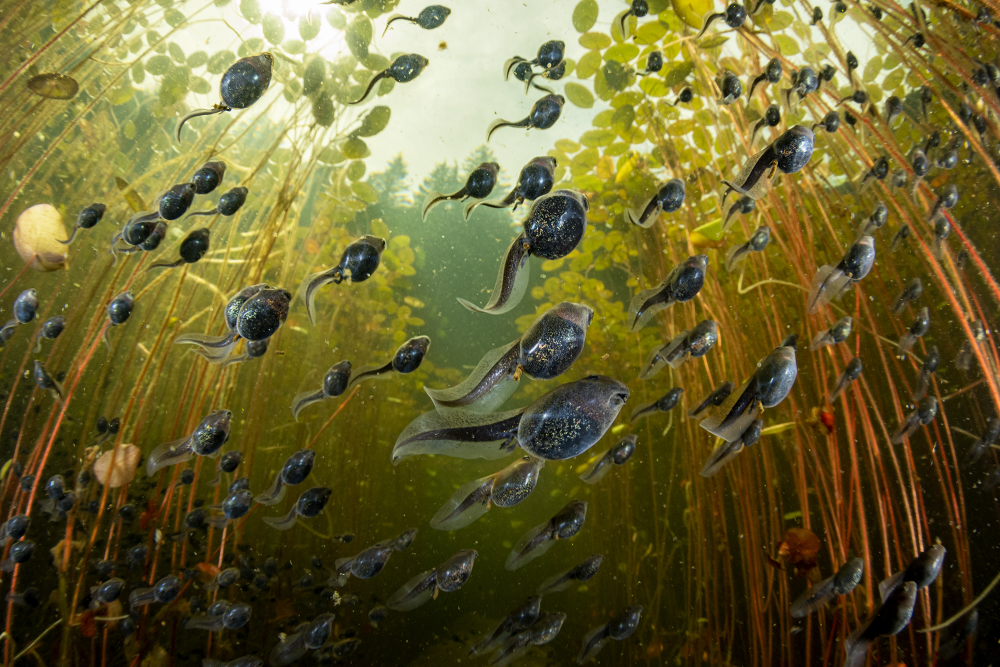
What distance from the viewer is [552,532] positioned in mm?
1637

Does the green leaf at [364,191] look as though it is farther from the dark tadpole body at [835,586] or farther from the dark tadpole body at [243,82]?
the dark tadpole body at [835,586]

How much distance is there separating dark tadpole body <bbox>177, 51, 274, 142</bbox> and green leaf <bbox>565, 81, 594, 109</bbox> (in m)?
1.76

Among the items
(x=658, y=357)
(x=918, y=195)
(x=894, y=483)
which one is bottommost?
(x=894, y=483)

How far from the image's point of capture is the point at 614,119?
261 cm

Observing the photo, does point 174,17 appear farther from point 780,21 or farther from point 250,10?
point 780,21

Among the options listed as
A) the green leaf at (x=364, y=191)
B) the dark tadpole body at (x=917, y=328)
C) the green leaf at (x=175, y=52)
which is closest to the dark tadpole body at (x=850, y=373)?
the dark tadpole body at (x=917, y=328)

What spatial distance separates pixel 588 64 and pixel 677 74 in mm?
545

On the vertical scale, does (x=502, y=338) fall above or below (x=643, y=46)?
below

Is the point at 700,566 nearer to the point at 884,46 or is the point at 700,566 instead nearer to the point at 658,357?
the point at 658,357

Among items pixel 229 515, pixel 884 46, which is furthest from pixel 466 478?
pixel 884 46

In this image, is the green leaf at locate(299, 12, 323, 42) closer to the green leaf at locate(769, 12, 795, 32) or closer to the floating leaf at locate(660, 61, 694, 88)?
the floating leaf at locate(660, 61, 694, 88)

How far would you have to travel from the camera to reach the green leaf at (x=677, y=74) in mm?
2328

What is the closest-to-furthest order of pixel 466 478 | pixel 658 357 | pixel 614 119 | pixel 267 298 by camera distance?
pixel 267 298 → pixel 658 357 → pixel 614 119 → pixel 466 478

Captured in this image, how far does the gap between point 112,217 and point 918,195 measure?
19.3ft
